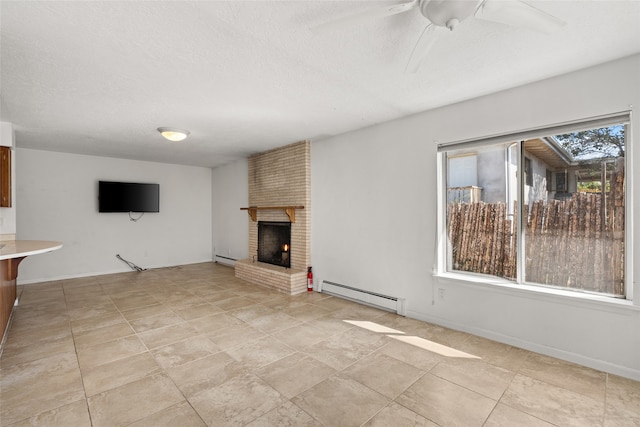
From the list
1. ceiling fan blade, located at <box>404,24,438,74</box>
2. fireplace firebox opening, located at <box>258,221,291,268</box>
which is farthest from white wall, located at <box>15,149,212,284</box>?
ceiling fan blade, located at <box>404,24,438,74</box>

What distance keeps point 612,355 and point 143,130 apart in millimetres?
5706

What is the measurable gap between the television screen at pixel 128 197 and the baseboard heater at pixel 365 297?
4448 millimetres

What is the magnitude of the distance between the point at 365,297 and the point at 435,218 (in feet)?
4.92

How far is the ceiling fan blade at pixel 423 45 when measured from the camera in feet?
5.40

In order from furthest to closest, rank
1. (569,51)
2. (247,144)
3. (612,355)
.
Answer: (247,144), (612,355), (569,51)

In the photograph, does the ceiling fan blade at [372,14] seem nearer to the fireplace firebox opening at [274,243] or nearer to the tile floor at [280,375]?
the tile floor at [280,375]

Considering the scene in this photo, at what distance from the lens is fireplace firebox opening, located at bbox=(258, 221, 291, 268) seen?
17.5ft

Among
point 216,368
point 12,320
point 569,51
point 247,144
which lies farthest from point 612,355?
point 12,320

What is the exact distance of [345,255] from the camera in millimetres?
4375

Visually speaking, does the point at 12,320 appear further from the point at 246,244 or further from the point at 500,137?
the point at 500,137

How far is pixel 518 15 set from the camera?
1.55 metres

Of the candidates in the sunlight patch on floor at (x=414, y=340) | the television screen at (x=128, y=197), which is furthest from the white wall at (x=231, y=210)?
the sunlight patch on floor at (x=414, y=340)

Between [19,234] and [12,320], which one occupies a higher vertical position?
[19,234]

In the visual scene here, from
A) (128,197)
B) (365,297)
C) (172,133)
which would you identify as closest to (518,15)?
(365,297)
